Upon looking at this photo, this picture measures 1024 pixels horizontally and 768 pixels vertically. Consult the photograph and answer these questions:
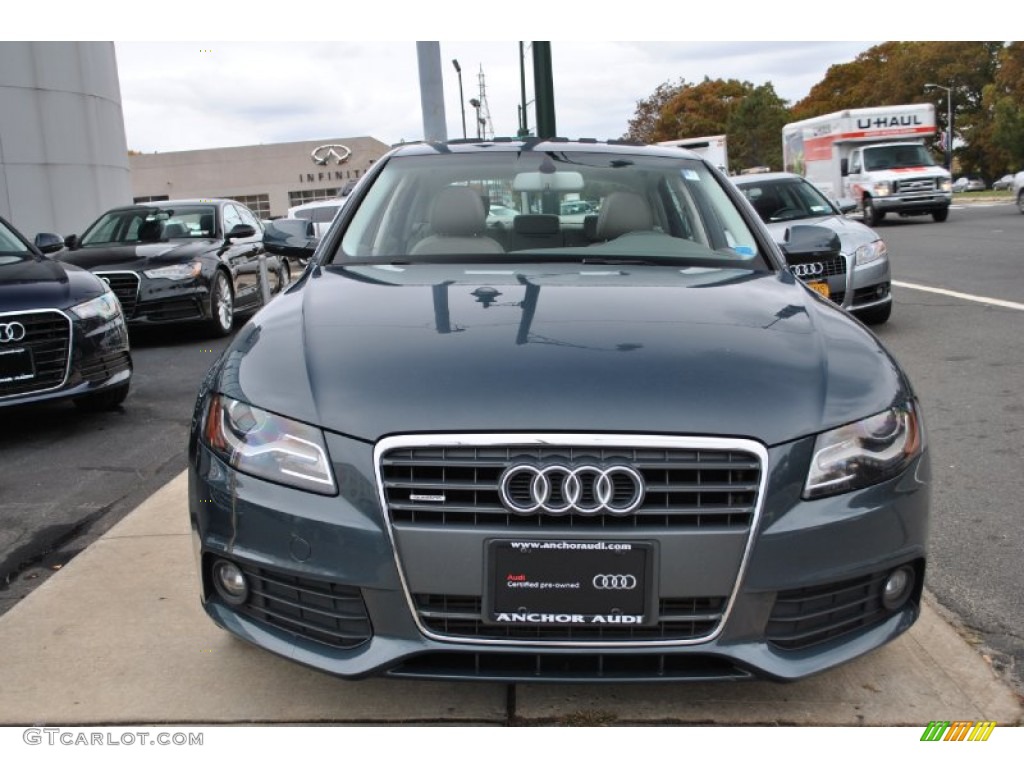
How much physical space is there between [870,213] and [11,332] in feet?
85.5

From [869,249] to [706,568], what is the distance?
24.9 ft

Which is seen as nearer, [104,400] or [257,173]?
[104,400]

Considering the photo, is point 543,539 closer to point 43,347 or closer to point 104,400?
point 43,347

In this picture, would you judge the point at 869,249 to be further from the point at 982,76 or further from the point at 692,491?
the point at 982,76

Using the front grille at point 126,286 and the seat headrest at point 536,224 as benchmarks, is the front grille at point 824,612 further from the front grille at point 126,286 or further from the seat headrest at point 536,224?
the front grille at point 126,286

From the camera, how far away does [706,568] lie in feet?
8.00

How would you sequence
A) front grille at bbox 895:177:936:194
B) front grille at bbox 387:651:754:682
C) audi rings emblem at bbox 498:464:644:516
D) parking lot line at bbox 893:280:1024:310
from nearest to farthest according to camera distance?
audi rings emblem at bbox 498:464:644:516 → front grille at bbox 387:651:754:682 → parking lot line at bbox 893:280:1024:310 → front grille at bbox 895:177:936:194

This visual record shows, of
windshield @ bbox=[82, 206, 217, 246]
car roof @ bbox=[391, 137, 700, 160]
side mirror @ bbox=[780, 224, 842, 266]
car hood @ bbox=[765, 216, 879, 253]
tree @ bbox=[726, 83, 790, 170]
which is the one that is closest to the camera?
side mirror @ bbox=[780, 224, 842, 266]

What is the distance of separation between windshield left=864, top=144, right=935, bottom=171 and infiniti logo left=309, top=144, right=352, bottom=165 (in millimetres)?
51983

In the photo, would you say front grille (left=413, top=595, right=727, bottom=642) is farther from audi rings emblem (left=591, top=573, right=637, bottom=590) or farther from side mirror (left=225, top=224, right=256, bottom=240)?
side mirror (left=225, top=224, right=256, bottom=240)

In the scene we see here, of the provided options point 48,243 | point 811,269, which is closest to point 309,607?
point 48,243

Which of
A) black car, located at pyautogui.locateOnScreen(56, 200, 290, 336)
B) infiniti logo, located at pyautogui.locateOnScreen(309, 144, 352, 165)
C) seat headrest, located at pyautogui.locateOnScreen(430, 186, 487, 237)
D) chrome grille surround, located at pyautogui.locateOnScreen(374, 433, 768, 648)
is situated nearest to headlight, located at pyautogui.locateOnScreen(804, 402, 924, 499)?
chrome grille surround, located at pyautogui.locateOnScreen(374, 433, 768, 648)

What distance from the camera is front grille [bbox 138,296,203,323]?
409 inches

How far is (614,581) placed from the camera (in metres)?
2.43
